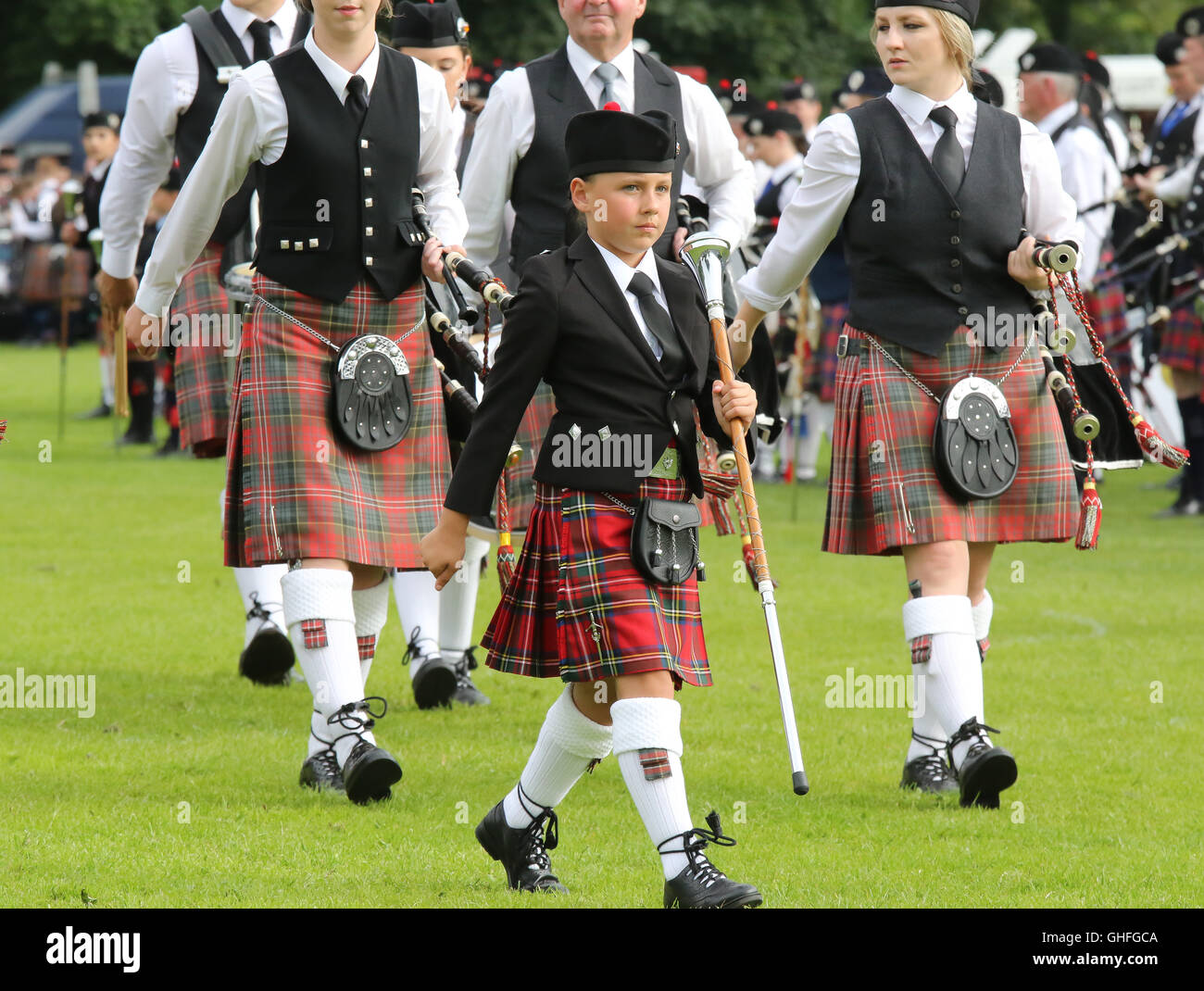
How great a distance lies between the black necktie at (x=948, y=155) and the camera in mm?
4898

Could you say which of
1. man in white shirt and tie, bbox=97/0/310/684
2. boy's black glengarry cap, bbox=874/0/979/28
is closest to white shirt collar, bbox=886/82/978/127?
boy's black glengarry cap, bbox=874/0/979/28

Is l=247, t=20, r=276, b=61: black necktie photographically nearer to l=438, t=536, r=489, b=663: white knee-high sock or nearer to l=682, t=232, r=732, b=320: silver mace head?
l=438, t=536, r=489, b=663: white knee-high sock

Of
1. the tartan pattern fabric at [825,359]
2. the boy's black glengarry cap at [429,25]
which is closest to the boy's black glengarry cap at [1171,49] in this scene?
the tartan pattern fabric at [825,359]

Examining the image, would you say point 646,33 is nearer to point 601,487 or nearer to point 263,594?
point 263,594

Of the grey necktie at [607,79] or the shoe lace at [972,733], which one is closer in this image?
the shoe lace at [972,733]

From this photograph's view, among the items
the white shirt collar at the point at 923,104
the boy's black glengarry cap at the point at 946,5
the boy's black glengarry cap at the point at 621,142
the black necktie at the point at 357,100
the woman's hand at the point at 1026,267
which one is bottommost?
the woman's hand at the point at 1026,267

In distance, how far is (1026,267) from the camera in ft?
15.9

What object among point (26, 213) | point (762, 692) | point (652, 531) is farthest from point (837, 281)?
point (26, 213)

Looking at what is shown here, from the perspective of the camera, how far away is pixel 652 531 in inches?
154

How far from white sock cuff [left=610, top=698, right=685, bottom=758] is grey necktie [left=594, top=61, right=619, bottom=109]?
2.28 meters

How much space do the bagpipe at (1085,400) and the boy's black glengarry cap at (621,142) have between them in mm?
1166

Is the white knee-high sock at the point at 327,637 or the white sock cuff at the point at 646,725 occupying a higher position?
the white knee-high sock at the point at 327,637

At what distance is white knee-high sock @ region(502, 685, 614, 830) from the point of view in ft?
13.3

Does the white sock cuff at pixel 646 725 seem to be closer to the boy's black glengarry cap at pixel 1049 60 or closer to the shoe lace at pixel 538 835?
the shoe lace at pixel 538 835
